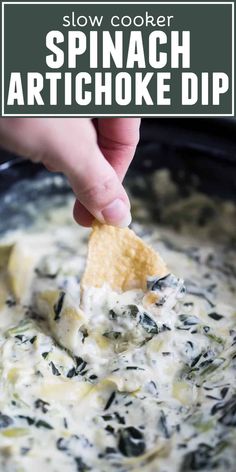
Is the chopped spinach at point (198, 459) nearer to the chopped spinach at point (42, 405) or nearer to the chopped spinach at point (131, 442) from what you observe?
the chopped spinach at point (131, 442)

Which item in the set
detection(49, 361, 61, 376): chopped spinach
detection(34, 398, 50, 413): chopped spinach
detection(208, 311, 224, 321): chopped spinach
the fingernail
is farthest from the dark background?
detection(34, 398, 50, 413): chopped spinach

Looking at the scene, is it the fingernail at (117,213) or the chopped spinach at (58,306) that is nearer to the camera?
the fingernail at (117,213)

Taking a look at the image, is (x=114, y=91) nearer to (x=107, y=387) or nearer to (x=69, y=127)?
(x=69, y=127)

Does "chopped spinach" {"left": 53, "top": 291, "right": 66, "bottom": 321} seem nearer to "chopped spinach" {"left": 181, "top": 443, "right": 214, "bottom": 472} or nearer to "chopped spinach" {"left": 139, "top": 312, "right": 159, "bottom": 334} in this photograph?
"chopped spinach" {"left": 139, "top": 312, "right": 159, "bottom": 334}

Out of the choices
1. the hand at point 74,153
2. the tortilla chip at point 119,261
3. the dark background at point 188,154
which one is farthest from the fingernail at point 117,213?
the dark background at point 188,154

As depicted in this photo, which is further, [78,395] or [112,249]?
[112,249]

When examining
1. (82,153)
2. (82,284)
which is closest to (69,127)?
(82,153)

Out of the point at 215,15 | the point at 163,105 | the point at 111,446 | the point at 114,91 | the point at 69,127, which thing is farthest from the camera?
the point at 215,15
